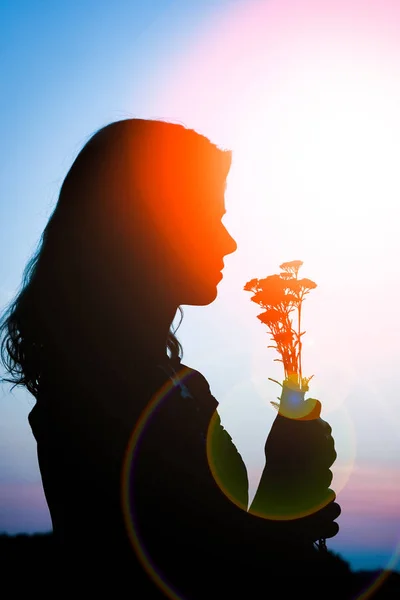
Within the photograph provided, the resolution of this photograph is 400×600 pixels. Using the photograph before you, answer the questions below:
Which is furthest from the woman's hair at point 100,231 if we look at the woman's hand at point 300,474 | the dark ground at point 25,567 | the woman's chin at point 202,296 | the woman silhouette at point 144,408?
the dark ground at point 25,567

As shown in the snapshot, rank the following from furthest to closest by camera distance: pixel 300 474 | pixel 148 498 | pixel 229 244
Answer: pixel 229 244
pixel 300 474
pixel 148 498

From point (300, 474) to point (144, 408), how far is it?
29.6 inches

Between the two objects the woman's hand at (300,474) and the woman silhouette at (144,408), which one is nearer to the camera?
the woman silhouette at (144,408)

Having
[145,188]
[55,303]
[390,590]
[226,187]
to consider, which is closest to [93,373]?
[55,303]

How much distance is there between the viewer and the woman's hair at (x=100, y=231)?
1.90 m

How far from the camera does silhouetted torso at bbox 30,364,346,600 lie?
1450 millimetres

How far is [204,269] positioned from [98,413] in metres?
0.71

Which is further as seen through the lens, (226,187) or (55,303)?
(226,187)

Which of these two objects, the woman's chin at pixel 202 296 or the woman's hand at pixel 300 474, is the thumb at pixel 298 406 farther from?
the woman's chin at pixel 202 296

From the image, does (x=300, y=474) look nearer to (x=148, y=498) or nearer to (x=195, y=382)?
(x=195, y=382)

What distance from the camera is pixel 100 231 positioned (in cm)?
196

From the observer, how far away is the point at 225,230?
2201mm

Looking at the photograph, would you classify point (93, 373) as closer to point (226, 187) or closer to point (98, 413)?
point (98, 413)

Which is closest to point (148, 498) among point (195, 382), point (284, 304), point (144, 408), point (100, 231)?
point (144, 408)
